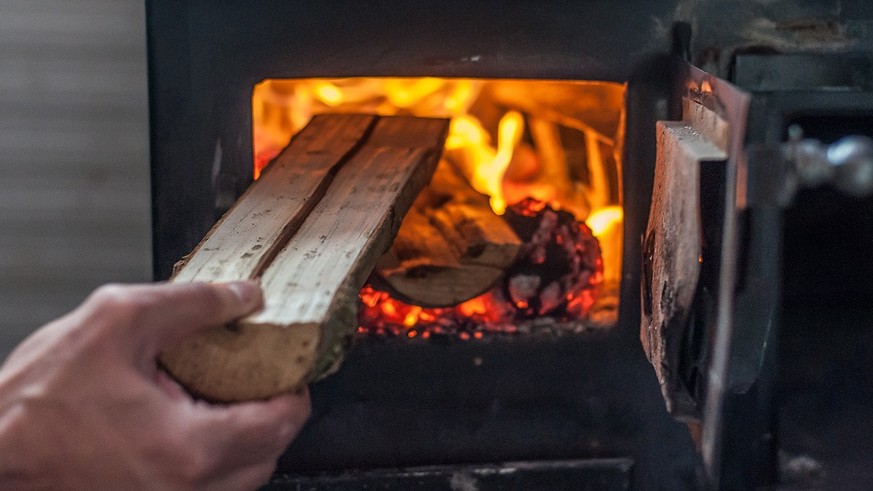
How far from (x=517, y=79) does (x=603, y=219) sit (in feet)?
1.04

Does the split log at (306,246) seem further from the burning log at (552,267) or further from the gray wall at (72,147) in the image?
the gray wall at (72,147)

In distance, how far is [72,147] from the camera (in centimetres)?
Answer: 154

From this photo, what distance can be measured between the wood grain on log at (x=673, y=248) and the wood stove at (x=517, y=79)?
→ 3 cm

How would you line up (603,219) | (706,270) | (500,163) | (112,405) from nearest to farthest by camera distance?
(112,405) < (706,270) < (603,219) < (500,163)

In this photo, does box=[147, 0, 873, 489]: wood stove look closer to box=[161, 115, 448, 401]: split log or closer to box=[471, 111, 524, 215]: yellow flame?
box=[161, 115, 448, 401]: split log

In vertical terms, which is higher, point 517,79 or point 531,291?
point 517,79

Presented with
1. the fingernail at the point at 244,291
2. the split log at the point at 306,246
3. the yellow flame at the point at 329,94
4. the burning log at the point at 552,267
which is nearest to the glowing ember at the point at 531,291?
the burning log at the point at 552,267

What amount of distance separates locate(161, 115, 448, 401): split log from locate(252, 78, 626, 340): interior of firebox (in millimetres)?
124

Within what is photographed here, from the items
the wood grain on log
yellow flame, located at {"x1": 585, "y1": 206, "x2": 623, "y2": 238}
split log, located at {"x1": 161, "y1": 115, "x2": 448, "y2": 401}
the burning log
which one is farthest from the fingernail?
yellow flame, located at {"x1": 585, "y1": 206, "x2": 623, "y2": 238}

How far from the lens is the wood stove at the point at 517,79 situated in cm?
127

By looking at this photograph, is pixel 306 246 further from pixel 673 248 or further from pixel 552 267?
pixel 552 267

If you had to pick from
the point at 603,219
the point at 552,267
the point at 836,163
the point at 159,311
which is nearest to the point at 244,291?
the point at 159,311

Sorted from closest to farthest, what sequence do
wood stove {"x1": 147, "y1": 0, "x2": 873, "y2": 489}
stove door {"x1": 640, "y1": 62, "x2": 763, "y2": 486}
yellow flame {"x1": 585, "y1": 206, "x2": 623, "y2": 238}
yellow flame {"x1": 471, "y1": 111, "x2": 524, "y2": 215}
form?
stove door {"x1": 640, "y1": 62, "x2": 763, "y2": 486}
wood stove {"x1": 147, "y1": 0, "x2": 873, "y2": 489}
yellow flame {"x1": 585, "y1": 206, "x2": 623, "y2": 238}
yellow flame {"x1": 471, "y1": 111, "x2": 524, "y2": 215}

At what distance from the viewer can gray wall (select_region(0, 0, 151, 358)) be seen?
1511 millimetres
